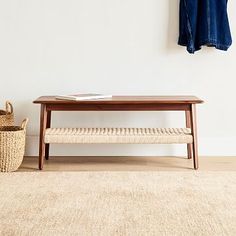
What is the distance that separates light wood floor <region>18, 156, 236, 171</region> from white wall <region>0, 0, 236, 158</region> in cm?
12

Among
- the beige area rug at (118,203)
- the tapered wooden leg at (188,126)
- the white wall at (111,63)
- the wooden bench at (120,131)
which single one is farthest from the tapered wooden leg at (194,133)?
the white wall at (111,63)

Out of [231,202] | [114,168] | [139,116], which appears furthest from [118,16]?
[231,202]

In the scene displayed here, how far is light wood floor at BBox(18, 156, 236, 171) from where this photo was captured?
121 inches

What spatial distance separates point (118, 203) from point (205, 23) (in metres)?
1.69

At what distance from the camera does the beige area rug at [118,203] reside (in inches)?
73.6

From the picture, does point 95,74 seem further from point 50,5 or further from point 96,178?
point 96,178

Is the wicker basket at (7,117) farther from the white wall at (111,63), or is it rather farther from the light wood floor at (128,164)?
the light wood floor at (128,164)

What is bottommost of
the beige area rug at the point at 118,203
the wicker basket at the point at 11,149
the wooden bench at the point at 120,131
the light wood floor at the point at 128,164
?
the beige area rug at the point at 118,203

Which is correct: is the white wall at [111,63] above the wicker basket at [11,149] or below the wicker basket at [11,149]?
above

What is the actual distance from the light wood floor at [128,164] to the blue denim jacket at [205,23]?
2.83ft

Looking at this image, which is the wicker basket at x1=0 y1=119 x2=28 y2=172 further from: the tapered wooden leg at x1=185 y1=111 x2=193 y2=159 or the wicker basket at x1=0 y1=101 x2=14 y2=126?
the tapered wooden leg at x1=185 y1=111 x2=193 y2=159

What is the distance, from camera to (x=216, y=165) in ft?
10.4

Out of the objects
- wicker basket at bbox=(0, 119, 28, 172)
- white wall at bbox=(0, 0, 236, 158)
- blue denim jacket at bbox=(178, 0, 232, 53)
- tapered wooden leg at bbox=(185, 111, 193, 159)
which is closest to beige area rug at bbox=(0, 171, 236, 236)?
wicker basket at bbox=(0, 119, 28, 172)

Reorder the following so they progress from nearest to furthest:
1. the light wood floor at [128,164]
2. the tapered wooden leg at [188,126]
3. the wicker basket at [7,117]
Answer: the light wood floor at [128,164] < the wicker basket at [7,117] < the tapered wooden leg at [188,126]
